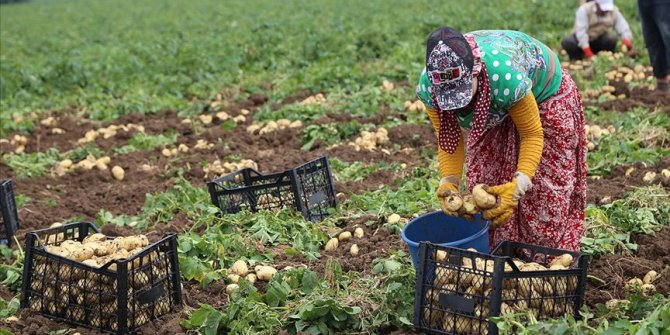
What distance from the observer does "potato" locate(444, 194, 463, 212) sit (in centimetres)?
392

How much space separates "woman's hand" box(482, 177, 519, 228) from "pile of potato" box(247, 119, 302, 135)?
489 centimetres

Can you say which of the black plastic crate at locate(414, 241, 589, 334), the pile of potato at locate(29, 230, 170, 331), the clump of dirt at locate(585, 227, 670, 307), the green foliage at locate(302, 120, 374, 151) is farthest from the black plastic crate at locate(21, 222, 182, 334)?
the green foliage at locate(302, 120, 374, 151)

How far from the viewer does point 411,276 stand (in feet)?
13.6

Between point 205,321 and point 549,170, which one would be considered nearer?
point 205,321

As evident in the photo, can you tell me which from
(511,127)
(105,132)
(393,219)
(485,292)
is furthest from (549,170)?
(105,132)

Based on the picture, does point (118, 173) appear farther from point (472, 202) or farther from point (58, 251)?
point (472, 202)

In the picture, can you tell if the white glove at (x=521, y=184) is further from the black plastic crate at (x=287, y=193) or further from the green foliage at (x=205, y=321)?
the black plastic crate at (x=287, y=193)

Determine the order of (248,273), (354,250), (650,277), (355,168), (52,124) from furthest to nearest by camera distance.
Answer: (52,124)
(355,168)
(354,250)
(248,273)
(650,277)

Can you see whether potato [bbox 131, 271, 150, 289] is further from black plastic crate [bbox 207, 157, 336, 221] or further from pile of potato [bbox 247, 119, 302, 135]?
pile of potato [bbox 247, 119, 302, 135]

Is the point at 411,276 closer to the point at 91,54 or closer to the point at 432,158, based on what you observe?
the point at 432,158

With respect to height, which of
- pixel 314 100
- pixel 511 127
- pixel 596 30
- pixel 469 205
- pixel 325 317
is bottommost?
pixel 314 100

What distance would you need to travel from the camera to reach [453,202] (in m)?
3.93

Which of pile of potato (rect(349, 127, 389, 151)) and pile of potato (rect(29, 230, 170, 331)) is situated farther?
pile of potato (rect(349, 127, 389, 151))

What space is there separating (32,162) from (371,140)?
3.22m
